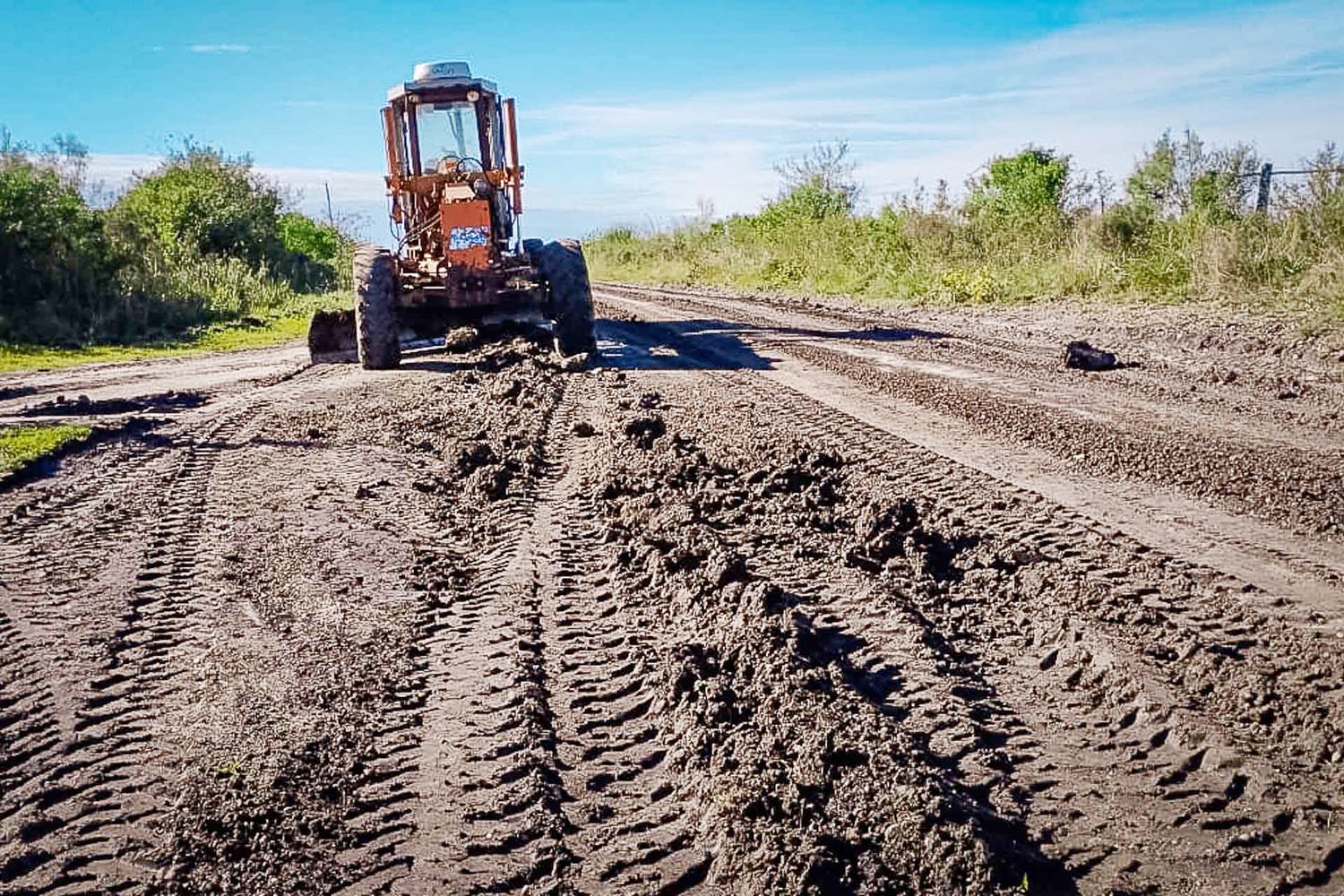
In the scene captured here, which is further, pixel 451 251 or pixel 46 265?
pixel 46 265

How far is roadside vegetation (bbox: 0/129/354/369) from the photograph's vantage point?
17875 mm

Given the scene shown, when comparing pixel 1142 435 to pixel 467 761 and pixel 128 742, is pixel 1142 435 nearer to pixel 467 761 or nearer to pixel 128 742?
pixel 467 761

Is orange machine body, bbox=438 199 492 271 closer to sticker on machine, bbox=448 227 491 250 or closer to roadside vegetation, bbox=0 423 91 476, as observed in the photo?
sticker on machine, bbox=448 227 491 250

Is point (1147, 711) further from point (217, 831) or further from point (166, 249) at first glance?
point (166, 249)

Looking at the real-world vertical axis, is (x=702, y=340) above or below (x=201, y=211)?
below

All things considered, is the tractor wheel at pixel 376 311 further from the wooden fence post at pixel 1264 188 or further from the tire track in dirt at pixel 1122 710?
the wooden fence post at pixel 1264 188

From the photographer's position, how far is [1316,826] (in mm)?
2943

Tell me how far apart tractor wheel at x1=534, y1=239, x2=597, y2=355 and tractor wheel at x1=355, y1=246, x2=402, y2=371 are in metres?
1.78

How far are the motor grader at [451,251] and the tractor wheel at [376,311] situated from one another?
12 mm

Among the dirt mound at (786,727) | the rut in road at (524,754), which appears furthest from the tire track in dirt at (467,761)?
the dirt mound at (786,727)

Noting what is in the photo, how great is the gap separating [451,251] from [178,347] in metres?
6.89

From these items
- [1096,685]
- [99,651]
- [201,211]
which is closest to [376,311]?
[99,651]

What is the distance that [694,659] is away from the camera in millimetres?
4020

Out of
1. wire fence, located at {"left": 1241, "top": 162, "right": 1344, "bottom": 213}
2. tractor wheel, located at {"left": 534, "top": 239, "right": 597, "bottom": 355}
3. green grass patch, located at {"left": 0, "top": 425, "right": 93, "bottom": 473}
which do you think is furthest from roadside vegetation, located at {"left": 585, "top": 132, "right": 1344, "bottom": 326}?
green grass patch, located at {"left": 0, "top": 425, "right": 93, "bottom": 473}
